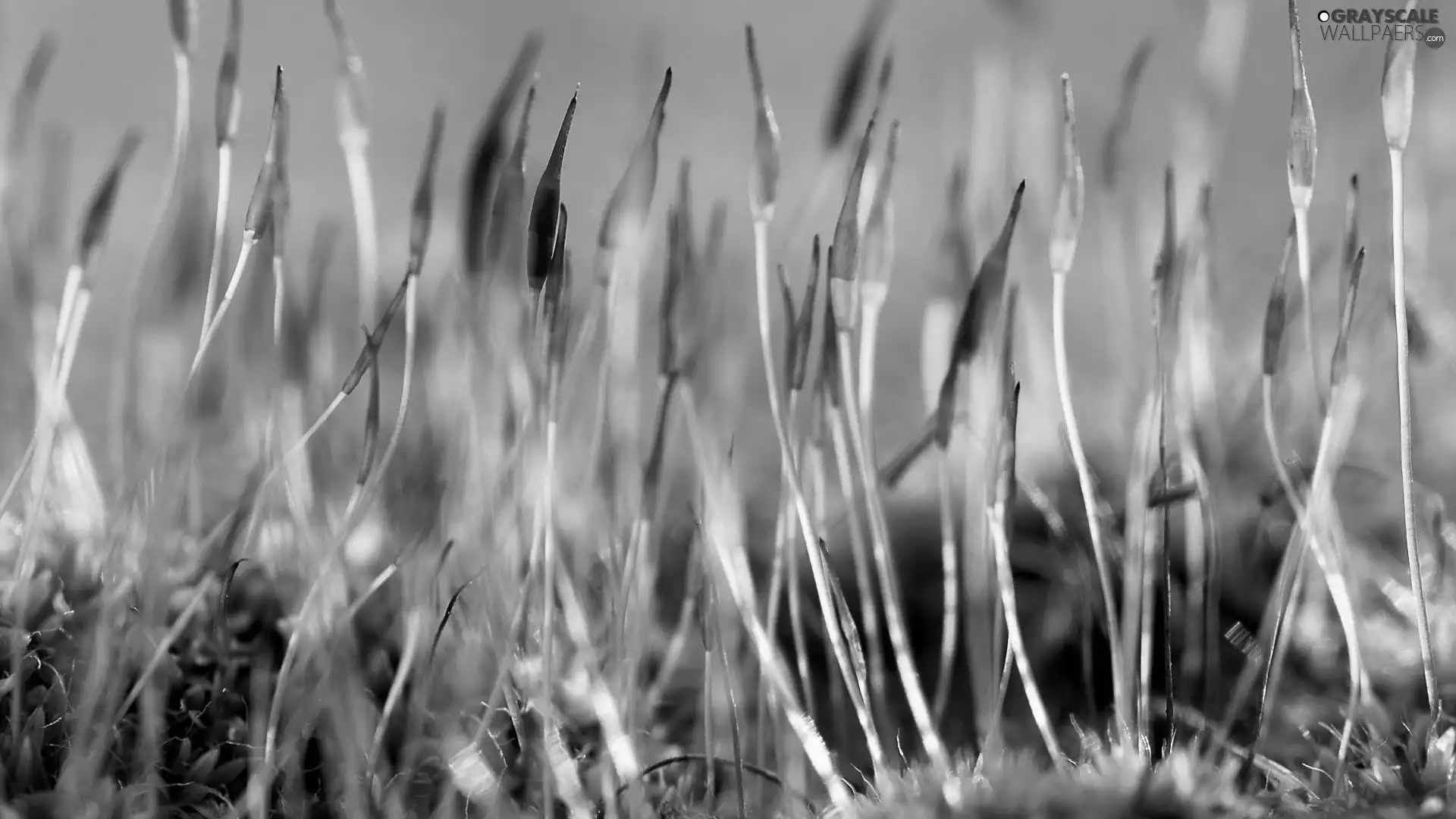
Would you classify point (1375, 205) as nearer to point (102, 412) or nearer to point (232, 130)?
point (232, 130)

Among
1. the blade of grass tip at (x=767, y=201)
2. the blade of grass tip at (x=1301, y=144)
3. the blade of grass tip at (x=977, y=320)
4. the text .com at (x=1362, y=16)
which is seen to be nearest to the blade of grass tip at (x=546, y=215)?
the blade of grass tip at (x=767, y=201)

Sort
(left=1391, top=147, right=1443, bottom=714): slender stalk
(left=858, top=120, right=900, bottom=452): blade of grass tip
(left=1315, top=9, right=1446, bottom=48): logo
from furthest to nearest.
Result: (left=1315, top=9, right=1446, bottom=48): logo, (left=858, top=120, right=900, bottom=452): blade of grass tip, (left=1391, top=147, right=1443, bottom=714): slender stalk

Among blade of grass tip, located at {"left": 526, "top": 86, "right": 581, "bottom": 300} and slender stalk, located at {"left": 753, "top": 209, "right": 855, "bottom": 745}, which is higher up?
blade of grass tip, located at {"left": 526, "top": 86, "right": 581, "bottom": 300}

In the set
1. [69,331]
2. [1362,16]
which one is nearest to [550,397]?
[69,331]

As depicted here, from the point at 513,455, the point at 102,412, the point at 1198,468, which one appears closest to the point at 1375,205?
the point at 1198,468

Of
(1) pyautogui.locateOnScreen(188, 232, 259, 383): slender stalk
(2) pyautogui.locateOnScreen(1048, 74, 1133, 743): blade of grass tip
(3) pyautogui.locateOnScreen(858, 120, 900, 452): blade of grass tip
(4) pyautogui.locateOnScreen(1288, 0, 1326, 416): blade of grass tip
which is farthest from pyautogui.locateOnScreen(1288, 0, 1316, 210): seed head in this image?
(1) pyautogui.locateOnScreen(188, 232, 259, 383): slender stalk

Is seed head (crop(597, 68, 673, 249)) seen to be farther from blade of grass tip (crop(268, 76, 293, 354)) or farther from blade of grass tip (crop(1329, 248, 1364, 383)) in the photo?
blade of grass tip (crop(1329, 248, 1364, 383))

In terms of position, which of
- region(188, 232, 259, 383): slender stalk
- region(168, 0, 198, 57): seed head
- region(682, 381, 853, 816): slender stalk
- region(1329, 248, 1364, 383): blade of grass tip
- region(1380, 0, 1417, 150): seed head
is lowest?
region(682, 381, 853, 816): slender stalk
